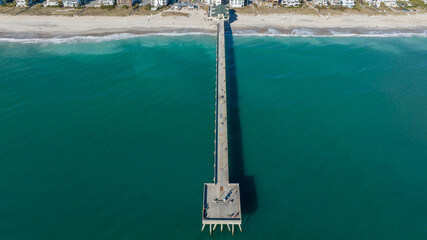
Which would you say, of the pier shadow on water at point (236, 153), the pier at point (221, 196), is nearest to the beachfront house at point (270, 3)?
the pier shadow on water at point (236, 153)

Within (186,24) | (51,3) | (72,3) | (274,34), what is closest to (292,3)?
(274,34)

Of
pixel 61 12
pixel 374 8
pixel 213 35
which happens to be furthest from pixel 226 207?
pixel 374 8

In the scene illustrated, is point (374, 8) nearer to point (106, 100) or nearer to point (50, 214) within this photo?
point (106, 100)

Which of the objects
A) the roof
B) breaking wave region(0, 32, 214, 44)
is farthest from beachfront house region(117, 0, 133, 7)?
the roof

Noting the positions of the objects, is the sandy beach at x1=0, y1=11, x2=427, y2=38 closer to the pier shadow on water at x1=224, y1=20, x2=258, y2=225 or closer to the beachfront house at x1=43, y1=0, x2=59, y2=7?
the beachfront house at x1=43, y1=0, x2=59, y2=7

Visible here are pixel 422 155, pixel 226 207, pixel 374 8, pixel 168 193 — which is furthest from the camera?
pixel 374 8

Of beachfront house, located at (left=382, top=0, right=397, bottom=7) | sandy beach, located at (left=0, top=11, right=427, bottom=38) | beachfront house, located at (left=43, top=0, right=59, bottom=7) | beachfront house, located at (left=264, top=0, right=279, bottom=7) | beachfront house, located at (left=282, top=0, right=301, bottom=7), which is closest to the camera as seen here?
sandy beach, located at (left=0, top=11, right=427, bottom=38)
